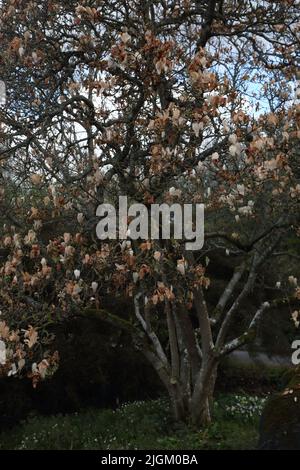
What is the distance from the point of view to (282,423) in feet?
19.5

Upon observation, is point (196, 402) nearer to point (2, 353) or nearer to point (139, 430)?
point (139, 430)

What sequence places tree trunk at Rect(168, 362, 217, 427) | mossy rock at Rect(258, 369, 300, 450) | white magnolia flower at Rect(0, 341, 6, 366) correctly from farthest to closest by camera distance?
tree trunk at Rect(168, 362, 217, 427), mossy rock at Rect(258, 369, 300, 450), white magnolia flower at Rect(0, 341, 6, 366)

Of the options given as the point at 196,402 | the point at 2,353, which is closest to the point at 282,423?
the point at 196,402

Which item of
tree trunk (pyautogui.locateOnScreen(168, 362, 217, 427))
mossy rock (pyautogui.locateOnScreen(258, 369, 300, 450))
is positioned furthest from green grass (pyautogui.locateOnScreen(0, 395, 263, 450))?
mossy rock (pyautogui.locateOnScreen(258, 369, 300, 450))

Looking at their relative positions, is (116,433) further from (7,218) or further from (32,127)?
(32,127)

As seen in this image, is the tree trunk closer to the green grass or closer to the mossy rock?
the green grass

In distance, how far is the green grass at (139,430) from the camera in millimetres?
7648

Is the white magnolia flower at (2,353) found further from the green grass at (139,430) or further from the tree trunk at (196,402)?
the tree trunk at (196,402)

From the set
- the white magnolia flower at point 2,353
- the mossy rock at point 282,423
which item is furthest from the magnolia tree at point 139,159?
the mossy rock at point 282,423

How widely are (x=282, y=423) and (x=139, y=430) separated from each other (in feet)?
9.56

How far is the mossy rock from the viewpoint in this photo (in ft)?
19.0

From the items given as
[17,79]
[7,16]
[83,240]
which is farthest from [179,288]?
[7,16]

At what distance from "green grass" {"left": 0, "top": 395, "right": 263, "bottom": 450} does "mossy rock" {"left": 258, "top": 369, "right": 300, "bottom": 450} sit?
0.82 metres
